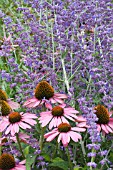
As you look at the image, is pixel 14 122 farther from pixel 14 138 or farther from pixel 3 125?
pixel 14 138

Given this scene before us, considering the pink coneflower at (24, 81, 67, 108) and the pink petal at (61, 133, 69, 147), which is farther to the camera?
the pink coneflower at (24, 81, 67, 108)

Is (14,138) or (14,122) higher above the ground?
(14,122)

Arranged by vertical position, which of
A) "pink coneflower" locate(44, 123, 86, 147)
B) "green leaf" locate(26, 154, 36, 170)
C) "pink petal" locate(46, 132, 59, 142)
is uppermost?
"pink coneflower" locate(44, 123, 86, 147)

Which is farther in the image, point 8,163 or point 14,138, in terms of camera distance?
point 14,138

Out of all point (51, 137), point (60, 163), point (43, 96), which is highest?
point (43, 96)

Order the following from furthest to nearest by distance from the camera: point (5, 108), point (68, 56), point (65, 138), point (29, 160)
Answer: point (68, 56) → point (5, 108) → point (29, 160) → point (65, 138)

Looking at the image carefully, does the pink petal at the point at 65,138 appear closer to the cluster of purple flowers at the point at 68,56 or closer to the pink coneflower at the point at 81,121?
the pink coneflower at the point at 81,121

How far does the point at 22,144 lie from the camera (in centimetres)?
234

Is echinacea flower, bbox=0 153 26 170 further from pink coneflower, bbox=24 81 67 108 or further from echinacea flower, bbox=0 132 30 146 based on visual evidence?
pink coneflower, bbox=24 81 67 108

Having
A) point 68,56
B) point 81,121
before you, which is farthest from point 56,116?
point 68,56

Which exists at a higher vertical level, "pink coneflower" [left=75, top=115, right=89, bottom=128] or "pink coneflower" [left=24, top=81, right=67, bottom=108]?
"pink coneflower" [left=24, top=81, right=67, bottom=108]

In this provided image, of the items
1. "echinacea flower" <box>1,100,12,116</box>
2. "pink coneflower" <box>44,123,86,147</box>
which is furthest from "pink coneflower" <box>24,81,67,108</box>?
"pink coneflower" <box>44,123,86,147</box>

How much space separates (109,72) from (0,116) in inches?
27.4

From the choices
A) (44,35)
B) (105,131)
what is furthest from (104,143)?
(44,35)
